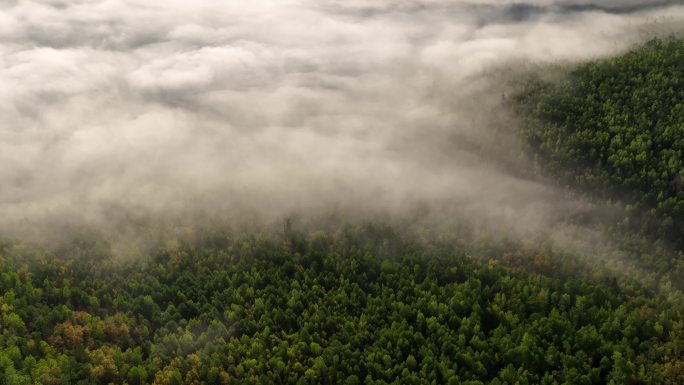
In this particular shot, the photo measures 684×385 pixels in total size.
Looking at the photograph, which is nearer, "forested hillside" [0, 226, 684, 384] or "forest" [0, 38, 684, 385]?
"forested hillside" [0, 226, 684, 384]

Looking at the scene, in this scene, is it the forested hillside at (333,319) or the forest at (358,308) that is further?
the forest at (358,308)

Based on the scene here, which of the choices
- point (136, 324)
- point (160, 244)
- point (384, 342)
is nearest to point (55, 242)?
point (160, 244)

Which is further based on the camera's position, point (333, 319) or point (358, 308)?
point (358, 308)

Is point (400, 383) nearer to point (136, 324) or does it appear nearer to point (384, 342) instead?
point (384, 342)

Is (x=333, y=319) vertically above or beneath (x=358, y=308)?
above
